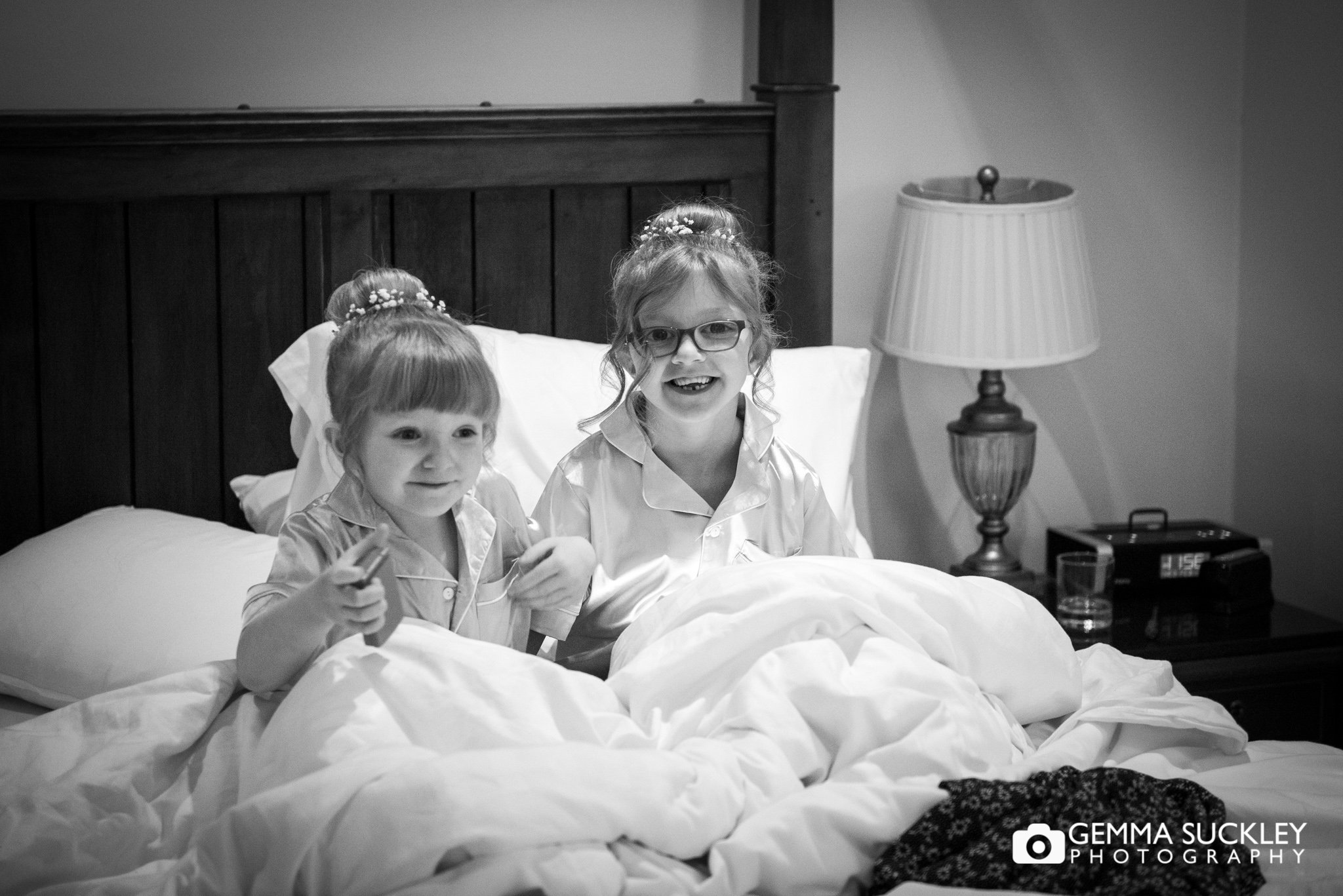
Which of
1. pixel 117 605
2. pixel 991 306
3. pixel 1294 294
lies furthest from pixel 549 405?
pixel 1294 294

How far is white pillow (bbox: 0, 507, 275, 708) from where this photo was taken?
168 centimetres

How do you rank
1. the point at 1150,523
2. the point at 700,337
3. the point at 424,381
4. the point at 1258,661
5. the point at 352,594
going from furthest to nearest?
the point at 1150,523 → the point at 1258,661 → the point at 700,337 → the point at 424,381 → the point at 352,594

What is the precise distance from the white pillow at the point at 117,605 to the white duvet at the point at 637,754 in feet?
0.70

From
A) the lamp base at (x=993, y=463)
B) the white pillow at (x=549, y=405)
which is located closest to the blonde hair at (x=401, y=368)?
the white pillow at (x=549, y=405)

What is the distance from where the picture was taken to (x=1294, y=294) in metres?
2.66

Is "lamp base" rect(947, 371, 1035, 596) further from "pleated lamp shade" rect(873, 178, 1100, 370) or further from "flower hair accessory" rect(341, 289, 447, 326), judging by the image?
"flower hair accessory" rect(341, 289, 447, 326)

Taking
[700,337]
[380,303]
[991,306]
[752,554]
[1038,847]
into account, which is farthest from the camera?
[991,306]

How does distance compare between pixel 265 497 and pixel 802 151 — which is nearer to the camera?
pixel 265 497

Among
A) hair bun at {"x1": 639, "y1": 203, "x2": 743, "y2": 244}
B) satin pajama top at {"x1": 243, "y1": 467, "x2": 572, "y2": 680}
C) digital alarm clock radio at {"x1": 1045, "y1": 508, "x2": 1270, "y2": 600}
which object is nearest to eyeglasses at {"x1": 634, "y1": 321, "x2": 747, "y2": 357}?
hair bun at {"x1": 639, "y1": 203, "x2": 743, "y2": 244}

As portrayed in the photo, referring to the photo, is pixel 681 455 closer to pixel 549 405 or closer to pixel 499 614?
pixel 549 405

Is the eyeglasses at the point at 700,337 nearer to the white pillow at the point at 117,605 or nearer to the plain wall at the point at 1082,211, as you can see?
the white pillow at the point at 117,605

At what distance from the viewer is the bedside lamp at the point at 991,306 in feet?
7.56

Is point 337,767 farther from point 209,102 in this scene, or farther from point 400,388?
point 209,102

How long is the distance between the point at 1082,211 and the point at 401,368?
1678mm
